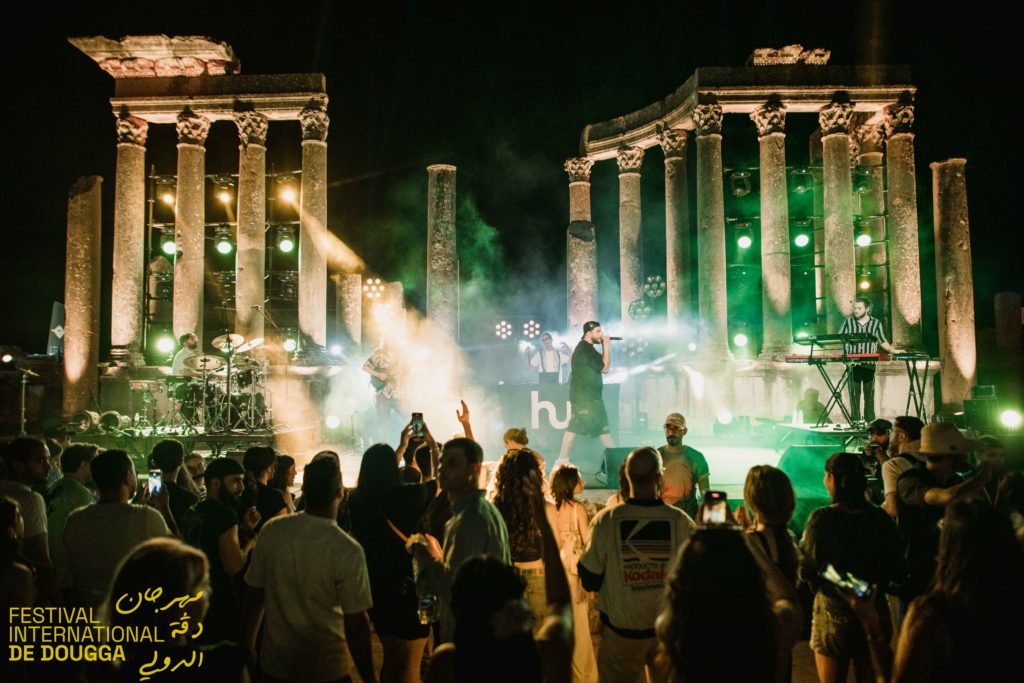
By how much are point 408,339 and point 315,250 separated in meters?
9.17

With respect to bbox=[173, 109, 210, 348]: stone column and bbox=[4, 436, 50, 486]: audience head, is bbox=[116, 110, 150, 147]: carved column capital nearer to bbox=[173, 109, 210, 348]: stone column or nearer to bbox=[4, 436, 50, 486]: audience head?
bbox=[173, 109, 210, 348]: stone column

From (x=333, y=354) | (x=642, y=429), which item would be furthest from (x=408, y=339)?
(x=642, y=429)

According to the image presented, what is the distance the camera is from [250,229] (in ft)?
62.4

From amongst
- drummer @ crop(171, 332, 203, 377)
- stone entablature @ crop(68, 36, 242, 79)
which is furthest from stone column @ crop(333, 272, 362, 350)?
drummer @ crop(171, 332, 203, 377)

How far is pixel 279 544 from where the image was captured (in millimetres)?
3098

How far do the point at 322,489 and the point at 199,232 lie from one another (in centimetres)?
1832

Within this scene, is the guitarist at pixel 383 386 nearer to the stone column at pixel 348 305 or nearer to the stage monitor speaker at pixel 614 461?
the stage monitor speaker at pixel 614 461

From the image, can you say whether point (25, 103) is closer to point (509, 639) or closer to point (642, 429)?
point (642, 429)

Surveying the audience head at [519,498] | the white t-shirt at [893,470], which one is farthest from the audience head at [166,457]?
the white t-shirt at [893,470]

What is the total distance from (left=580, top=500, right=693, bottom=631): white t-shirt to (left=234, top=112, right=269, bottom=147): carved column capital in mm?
19247

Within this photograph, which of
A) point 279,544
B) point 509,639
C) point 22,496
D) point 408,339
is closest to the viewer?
point 509,639

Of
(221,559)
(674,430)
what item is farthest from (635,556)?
(674,430)

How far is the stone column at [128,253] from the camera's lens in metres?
18.6

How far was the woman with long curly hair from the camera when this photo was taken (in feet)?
12.8
